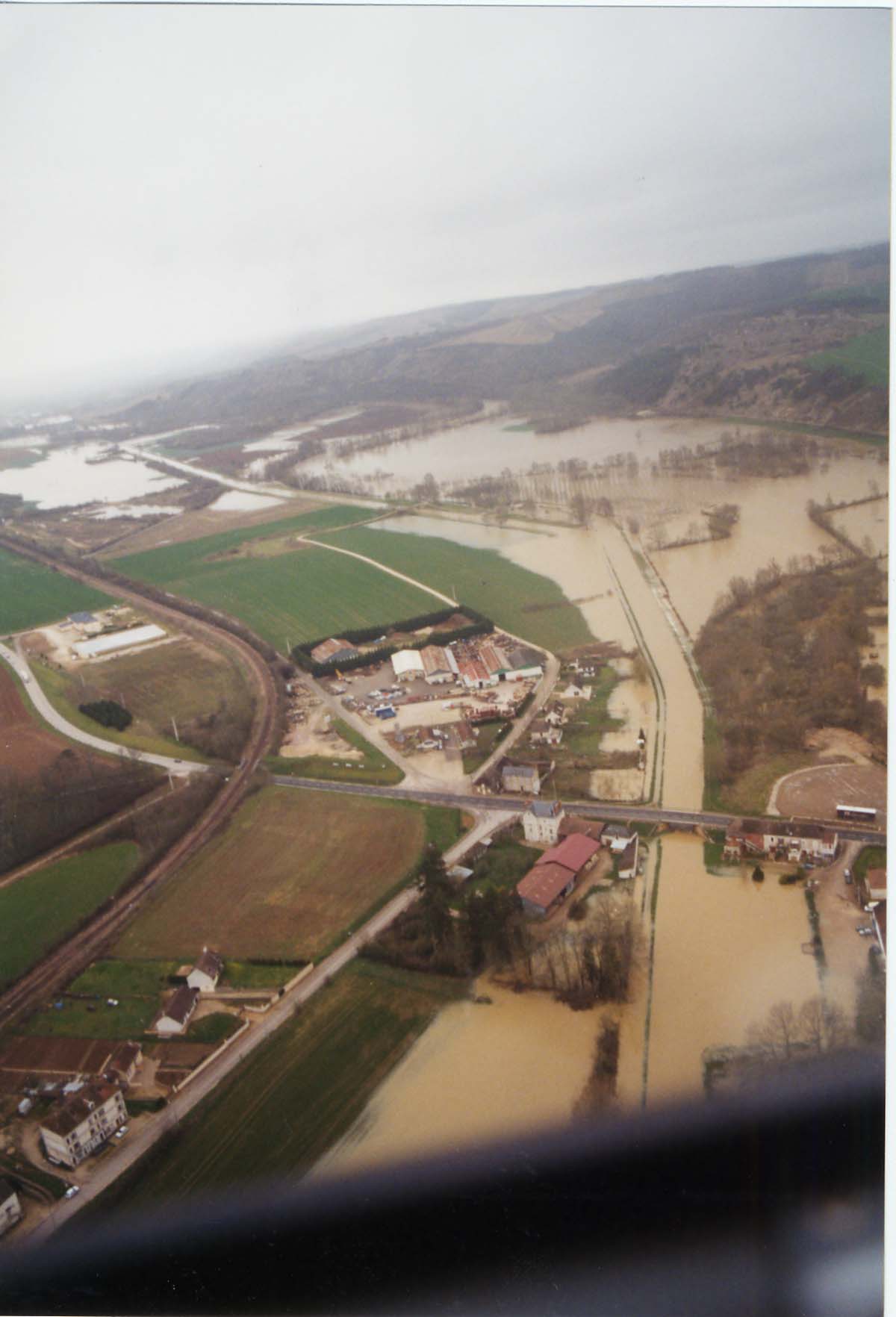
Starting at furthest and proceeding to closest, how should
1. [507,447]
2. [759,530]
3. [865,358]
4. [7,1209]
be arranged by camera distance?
[507,447] → [759,530] → [865,358] → [7,1209]

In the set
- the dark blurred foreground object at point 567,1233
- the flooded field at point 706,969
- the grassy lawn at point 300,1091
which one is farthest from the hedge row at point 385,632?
the dark blurred foreground object at point 567,1233

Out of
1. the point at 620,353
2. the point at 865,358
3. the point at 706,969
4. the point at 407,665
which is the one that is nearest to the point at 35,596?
the point at 407,665

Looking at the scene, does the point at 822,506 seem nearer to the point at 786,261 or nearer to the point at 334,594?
the point at 786,261

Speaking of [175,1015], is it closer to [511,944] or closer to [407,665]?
[511,944]

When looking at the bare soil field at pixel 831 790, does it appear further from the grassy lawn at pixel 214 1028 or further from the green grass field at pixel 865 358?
the grassy lawn at pixel 214 1028

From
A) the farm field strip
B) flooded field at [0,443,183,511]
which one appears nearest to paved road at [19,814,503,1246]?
the farm field strip

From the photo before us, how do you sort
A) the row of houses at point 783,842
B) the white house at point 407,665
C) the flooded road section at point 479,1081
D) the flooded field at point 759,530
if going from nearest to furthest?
the flooded road section at point 479,1081 < the row of houses at point 783,842 < the white house at point 407,665 < the flooded field at point 759,530
